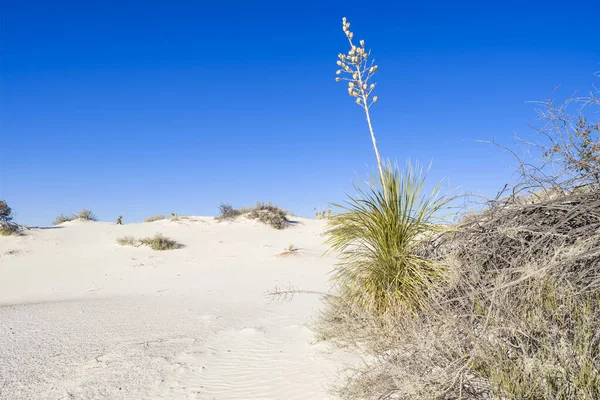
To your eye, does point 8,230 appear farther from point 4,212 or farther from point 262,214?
point 262,214

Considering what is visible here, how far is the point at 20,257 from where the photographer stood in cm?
1481

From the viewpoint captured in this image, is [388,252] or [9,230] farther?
[9,230]

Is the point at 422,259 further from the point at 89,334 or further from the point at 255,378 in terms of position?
the point at 89,334

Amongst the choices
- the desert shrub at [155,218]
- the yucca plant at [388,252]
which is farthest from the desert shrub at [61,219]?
the yucca plant at [388,252]

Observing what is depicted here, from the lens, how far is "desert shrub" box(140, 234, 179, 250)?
55.9 feet

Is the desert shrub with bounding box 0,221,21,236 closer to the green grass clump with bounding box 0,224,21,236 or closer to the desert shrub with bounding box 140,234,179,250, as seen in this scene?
the green grass clump with bounding box 0,224,21,236

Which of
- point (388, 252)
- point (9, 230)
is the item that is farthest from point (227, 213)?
point (388, 252)

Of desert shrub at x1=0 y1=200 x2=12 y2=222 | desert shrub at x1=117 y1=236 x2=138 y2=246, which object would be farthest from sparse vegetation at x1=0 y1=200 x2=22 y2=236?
desert shrub at x1=117 y1=236 x2=138 y2=246

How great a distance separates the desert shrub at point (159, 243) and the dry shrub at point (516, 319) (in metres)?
14.7

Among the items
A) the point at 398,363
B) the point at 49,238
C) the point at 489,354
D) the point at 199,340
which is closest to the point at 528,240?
the point at 489,354

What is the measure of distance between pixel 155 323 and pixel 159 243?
34.1ft

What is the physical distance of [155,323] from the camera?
736 centimetres

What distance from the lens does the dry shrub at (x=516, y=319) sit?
8.54ft

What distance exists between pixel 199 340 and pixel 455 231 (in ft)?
14.4
